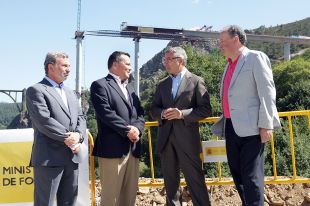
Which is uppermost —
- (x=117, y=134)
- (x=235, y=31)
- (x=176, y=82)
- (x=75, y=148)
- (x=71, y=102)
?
(x=235, y=31)

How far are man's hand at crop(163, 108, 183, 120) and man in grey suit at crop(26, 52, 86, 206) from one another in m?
0.92

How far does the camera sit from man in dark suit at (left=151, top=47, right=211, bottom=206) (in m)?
4.12

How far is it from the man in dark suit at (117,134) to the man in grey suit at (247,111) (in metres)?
1.04

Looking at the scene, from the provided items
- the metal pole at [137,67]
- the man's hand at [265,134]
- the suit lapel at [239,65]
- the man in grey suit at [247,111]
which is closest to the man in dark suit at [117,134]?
the man in grey suit at [247,111]

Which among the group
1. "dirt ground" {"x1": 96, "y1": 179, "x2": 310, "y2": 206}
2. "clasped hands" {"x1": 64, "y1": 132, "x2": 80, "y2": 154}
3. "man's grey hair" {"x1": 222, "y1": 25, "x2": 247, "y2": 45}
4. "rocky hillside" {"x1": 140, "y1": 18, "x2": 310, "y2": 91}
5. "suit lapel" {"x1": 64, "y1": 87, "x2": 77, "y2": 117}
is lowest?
"dirt ground" {"x1": 96, "y1": 179, "x2": 310, "y2": 206}

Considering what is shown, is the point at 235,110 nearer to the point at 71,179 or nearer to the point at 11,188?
the point at 71,179

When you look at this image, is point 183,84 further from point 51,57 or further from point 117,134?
A: point 51,57

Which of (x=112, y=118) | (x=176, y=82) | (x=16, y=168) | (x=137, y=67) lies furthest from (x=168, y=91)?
(x=137, y=67)

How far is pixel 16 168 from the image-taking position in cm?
452

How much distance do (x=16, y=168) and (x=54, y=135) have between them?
4.19 feet

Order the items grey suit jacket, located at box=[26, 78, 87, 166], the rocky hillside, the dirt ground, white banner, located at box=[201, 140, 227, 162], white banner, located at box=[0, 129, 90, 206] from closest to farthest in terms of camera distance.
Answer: grey suit jacket, located at box=[26, 78, 87, 166] → white banner, located at box=[0, 129, 90, 206] → white banner, located at box=[201, 140, 227, 162] → the dirt ground → the rocky hillside

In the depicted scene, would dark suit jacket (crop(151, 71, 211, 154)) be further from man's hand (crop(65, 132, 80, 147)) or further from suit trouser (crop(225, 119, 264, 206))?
man's hand (crop(65, 132, 80, 147))

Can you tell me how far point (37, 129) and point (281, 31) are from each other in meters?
114

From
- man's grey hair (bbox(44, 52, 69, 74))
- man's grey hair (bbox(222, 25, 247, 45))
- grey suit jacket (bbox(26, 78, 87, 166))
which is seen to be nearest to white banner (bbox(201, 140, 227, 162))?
man's grey hair (bbox(222, 25, 247, 45))
